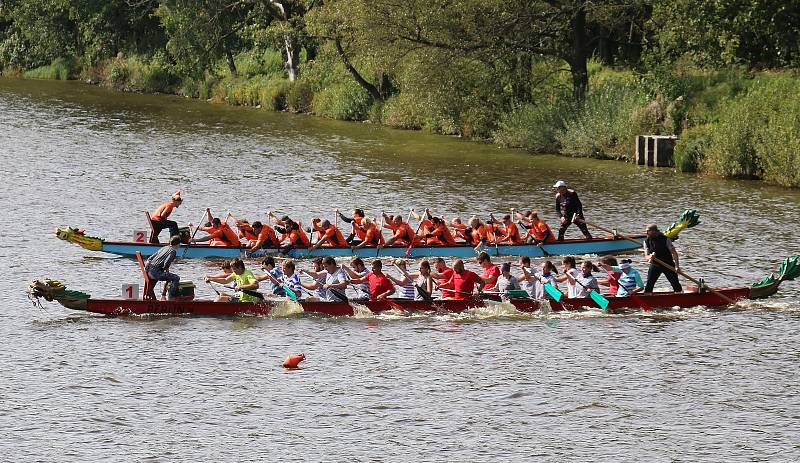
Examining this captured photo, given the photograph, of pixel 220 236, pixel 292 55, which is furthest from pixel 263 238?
pixel 292 55

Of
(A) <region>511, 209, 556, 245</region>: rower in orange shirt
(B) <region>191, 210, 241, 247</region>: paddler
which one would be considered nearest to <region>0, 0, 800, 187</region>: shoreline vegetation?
(A) <region>511, 209, 556, 245</region>: rower in orange shirt

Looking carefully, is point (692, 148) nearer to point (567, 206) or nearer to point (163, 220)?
point (567, 206)

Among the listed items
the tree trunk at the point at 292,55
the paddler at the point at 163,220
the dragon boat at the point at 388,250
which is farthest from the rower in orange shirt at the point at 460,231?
the tree trunk at the point at 292,55

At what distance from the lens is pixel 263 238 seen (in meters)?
35.2

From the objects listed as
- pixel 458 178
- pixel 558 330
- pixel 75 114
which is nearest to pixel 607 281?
pixel 558 330

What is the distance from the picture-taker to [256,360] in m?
26.2

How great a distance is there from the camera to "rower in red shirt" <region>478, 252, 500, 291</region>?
29297mm

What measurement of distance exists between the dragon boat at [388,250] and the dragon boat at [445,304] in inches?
231

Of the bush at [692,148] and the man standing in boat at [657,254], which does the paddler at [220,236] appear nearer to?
the man standing in boat at [657,254]

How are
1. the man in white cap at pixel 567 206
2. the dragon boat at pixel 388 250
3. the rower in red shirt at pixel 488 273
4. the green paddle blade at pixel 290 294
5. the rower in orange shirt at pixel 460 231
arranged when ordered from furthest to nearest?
the man in white cap at pixel 567 206
the rower in orange shirt at pixel 460 231
the dragon boat at pixel 388 250
the rower in red shirt at pixel 488 273
the green paddle blade at pixel 290 294

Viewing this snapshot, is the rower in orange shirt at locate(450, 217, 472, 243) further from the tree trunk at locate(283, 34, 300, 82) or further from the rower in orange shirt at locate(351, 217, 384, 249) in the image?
the tree trunk at locate(283, 34, 300, 82)

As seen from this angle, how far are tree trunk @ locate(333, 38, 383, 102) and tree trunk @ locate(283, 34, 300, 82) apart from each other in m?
6.62

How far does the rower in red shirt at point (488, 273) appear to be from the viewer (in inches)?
1153

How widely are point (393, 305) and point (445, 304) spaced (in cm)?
116
